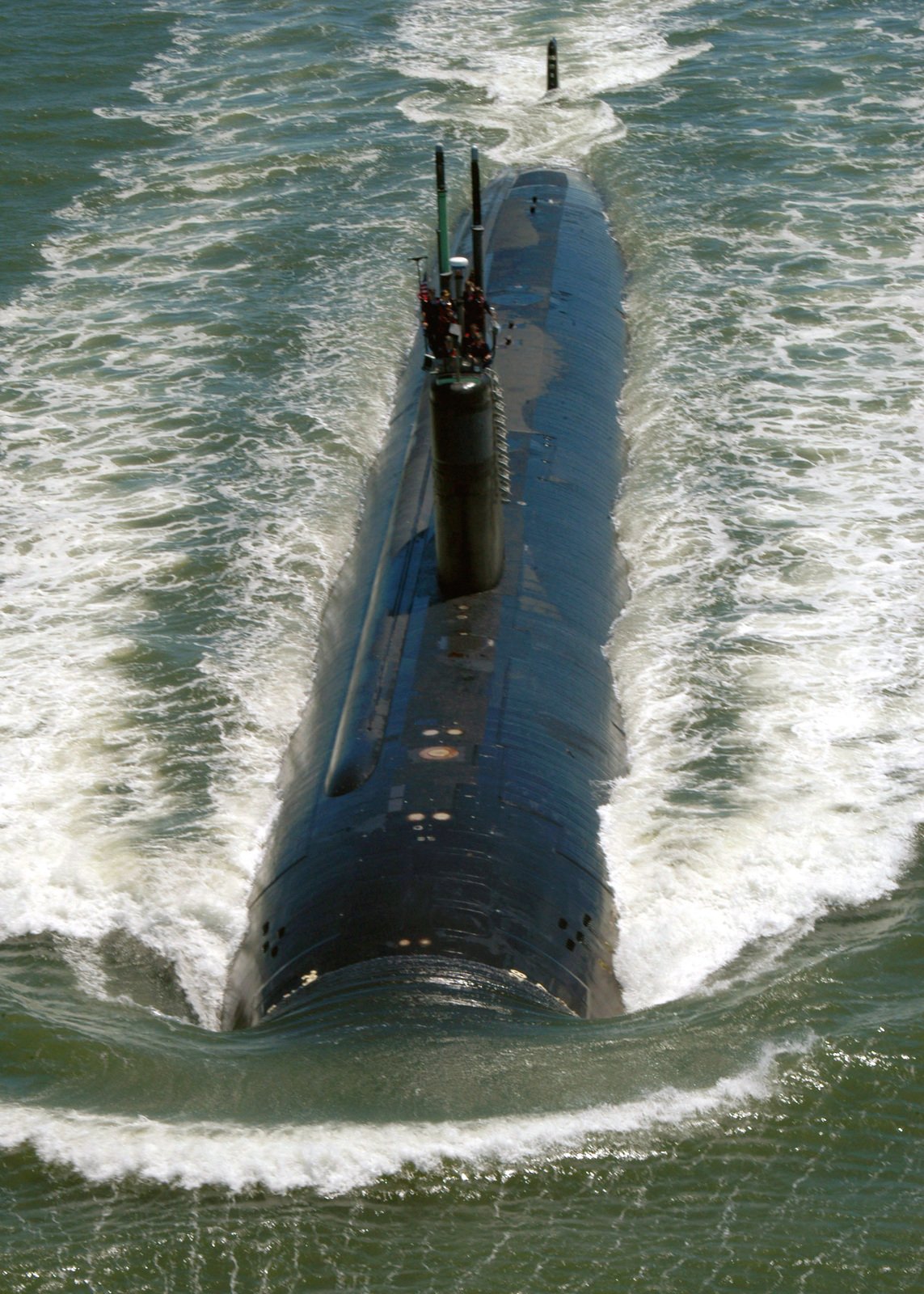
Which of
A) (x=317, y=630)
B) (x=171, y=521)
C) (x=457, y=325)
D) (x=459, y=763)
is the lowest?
(x=317, y=630)

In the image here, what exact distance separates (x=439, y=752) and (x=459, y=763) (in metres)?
0.24

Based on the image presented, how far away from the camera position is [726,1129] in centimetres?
975

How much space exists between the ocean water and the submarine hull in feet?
1.67

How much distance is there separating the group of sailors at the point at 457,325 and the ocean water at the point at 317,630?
4252mm

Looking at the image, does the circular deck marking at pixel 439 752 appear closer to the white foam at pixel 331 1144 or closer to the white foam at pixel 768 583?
the white foam at pixel 768 583

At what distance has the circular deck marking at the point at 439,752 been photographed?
13.0 m

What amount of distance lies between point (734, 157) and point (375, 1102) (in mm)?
25592

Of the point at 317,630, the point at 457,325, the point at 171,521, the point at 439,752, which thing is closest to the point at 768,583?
the point at 317,630

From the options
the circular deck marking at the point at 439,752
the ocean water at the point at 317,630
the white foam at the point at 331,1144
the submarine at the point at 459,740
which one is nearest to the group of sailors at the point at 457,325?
the submarine at the point at 459,740

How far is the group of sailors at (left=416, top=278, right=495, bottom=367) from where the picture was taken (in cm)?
1319

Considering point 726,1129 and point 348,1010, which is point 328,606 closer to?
point 348,1010

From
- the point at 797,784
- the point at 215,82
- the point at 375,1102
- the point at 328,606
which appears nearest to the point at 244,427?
the point at 328,606

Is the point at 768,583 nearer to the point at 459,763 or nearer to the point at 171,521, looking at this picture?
the point at 459,763

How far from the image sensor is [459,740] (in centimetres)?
1321
